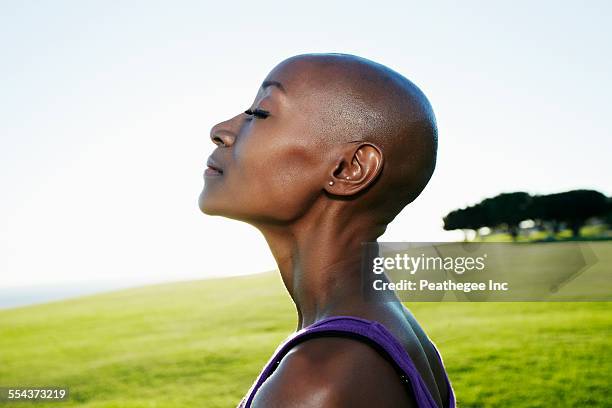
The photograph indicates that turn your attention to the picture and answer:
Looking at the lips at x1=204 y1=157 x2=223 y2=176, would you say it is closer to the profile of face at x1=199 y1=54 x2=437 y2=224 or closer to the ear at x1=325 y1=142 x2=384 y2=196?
the profile of face at x1=199 y1=54 x2=437 y2=224

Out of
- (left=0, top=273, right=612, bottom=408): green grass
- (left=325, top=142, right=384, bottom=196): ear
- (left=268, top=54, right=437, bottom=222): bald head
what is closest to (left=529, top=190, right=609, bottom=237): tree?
(left=0, top=273, right=612, bottom=408): green grass

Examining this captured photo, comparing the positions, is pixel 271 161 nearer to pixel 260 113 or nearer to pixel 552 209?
pixel 260 113

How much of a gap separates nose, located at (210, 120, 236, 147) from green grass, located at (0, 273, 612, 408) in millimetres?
7788

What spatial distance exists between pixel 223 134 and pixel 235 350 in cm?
1350

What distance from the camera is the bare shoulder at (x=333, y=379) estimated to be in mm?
1240

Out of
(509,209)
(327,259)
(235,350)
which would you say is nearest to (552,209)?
(509,209)

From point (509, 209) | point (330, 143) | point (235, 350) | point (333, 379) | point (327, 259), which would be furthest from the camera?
point (509, 209)

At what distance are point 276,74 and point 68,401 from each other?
12282 mm

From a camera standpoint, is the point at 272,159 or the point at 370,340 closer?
the point at 370,340

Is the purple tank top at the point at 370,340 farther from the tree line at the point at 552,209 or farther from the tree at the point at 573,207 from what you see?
the tree at the point at 573,207

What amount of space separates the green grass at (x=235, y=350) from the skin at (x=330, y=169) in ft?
25.2

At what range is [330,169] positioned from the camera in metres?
1.58

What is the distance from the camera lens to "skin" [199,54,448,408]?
1.57 m

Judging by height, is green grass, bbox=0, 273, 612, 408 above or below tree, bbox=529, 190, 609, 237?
below
